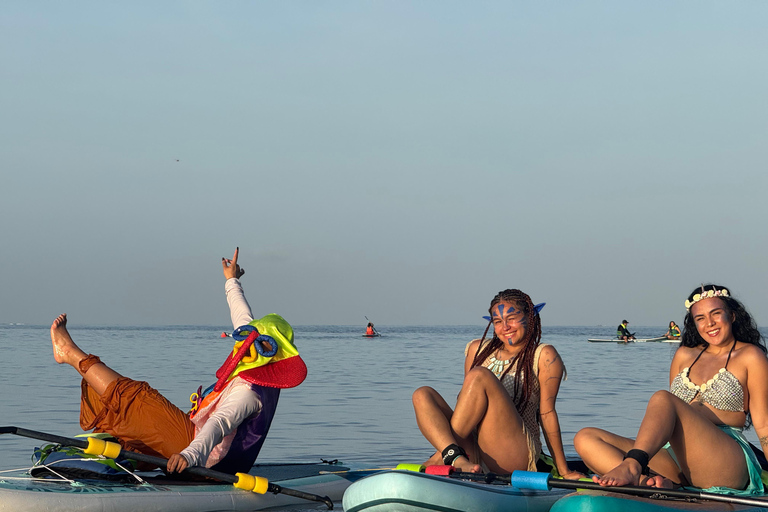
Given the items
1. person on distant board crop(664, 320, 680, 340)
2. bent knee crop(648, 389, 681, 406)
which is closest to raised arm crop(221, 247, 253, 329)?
bent knee crop(648, 389, 681, 406)

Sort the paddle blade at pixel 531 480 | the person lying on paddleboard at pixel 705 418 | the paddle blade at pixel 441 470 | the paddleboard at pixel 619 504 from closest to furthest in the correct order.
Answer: the paddleboard at pixel 619 504 < the person lying on paddleboard at pixel 705 418 < the paddle blade at pixel 531 480 < the paddle blade at pixel 441 470

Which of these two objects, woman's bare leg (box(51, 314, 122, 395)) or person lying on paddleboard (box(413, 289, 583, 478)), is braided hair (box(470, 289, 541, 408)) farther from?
woman's bare leg (box(51, 314, 122, 395))

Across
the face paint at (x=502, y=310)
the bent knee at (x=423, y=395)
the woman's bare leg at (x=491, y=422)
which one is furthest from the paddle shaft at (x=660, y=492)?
the face paint at (x=502, y=310)

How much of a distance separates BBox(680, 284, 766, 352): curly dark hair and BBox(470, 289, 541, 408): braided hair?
93 cm

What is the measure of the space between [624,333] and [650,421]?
35.1m

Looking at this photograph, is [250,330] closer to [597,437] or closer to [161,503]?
[161,503]

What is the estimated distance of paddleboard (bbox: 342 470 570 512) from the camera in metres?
4.36

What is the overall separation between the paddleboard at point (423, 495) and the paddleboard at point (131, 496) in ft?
4.21

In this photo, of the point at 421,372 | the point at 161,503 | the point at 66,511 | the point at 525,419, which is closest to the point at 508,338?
the point at 525,419

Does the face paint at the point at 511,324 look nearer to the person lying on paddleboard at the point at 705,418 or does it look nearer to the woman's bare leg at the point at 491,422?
the woman's bare leg at the point at 491,422

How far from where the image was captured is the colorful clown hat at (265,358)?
5746 millimetres

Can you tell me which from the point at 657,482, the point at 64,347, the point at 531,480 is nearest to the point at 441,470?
the point at 531,480

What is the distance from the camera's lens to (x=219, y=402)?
5867 millimetres

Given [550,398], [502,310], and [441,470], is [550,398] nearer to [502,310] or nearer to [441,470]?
Result: [502,310]
